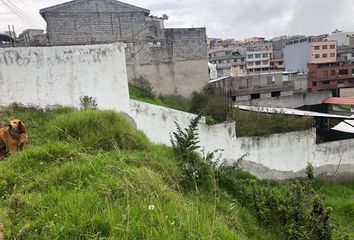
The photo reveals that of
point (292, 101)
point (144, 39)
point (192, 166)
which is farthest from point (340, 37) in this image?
point (192, 166)

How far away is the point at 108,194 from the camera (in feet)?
9.77

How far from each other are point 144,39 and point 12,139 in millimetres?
13848

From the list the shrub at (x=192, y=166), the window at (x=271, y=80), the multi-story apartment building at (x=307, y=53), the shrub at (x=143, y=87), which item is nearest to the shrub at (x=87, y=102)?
the shrub at (x=192, y=166)

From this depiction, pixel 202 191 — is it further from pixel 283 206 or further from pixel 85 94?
pixel 85 94

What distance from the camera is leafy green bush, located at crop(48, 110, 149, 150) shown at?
16.6 feet

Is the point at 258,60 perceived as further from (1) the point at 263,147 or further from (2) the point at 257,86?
(1) the point at 263,147

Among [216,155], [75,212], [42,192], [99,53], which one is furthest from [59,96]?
[75,212]

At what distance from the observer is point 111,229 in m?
2.40

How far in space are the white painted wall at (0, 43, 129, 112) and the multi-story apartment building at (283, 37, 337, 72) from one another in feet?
127

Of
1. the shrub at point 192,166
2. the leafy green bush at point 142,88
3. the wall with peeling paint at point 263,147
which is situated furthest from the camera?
the leafy green bush at point 142,88

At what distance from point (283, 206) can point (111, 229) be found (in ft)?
8.87

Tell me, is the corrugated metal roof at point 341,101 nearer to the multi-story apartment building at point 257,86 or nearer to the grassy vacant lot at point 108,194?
the multi-story apartment building at point 257,86

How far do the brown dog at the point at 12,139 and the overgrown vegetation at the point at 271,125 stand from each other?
6630mm

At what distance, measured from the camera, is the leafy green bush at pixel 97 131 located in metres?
5.07
